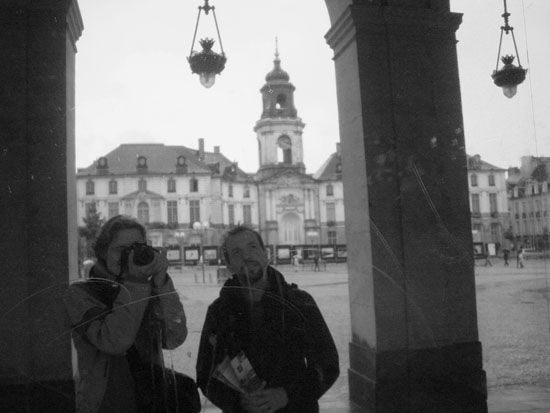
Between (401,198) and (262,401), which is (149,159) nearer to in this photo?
(401,198)

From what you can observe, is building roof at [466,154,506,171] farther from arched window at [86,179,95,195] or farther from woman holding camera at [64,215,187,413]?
arched window at [86,179,95,195]

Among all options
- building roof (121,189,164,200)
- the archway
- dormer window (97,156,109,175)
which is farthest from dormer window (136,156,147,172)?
the archway

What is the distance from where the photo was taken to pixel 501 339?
6941mm

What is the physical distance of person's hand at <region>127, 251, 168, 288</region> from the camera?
1.84 meters

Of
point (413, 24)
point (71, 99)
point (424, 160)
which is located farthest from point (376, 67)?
point (71, 99)

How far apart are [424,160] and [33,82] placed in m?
2.75

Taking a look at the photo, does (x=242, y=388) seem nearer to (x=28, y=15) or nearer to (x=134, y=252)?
(x=134, y=252)

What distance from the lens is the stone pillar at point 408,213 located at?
383cm

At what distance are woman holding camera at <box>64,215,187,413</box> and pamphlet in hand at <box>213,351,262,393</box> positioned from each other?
0.65 ft

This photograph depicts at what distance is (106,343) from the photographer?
1.75 m

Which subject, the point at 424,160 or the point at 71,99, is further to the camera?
the point at 424,160

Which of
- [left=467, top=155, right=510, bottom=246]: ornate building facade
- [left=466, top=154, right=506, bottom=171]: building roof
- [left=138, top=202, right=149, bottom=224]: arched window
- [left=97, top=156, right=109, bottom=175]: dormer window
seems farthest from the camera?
[left=138, top=202, right=149, bottom=224]: arched window

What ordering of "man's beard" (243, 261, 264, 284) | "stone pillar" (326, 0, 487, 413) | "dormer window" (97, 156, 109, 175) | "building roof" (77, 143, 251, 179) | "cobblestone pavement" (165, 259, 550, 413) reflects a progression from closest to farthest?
"man's beard" (243, 261, 264, 284)
"stone pillar" (326, 0, 487, 413)
"cobblestone pavement" (165, 259, 550, 413)
"dormer window" (97, 156, 109, 175)
"building roof" (77, 143, 251, 179)

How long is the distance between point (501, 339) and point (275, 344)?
19.2 ft
